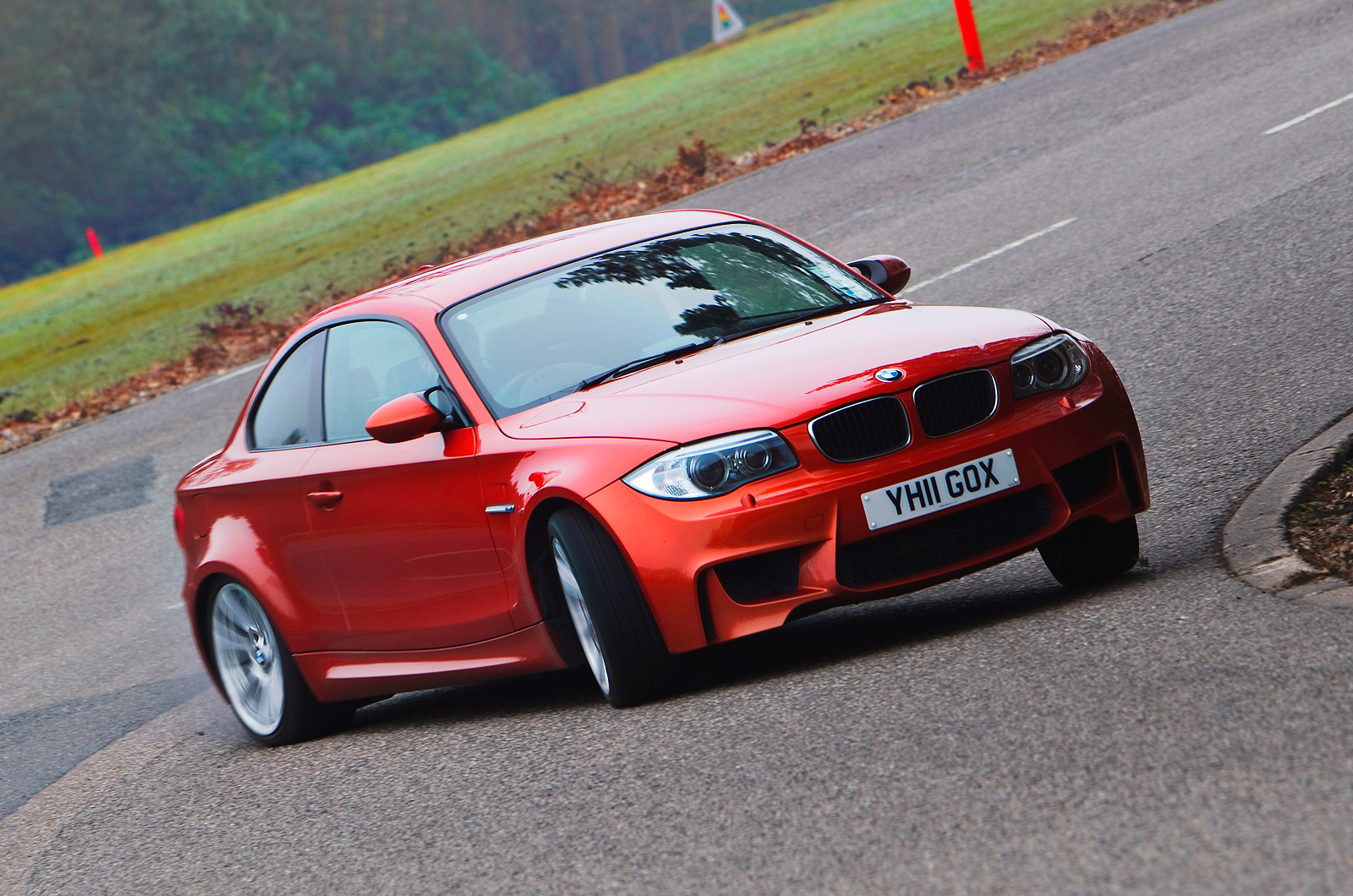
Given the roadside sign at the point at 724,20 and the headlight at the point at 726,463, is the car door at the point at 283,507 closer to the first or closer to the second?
the headlight at the point at 726,463

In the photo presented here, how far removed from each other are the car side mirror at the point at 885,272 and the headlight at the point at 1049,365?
1366 mm

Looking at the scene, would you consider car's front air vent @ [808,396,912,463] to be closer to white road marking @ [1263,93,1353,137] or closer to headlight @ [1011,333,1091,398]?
headlight @ [1011,333,1091,398]

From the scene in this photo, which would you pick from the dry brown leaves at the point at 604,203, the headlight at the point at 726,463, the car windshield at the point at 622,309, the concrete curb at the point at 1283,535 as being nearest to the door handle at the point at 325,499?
the car windshield at the point at 622,309

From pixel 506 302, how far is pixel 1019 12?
84.5 feet

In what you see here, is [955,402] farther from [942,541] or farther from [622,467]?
[622,467]

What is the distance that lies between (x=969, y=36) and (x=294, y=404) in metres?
17.0

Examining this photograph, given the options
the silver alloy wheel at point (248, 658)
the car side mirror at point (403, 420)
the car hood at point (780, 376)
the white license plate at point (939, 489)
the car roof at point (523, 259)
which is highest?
the car roof at point (523, 259)

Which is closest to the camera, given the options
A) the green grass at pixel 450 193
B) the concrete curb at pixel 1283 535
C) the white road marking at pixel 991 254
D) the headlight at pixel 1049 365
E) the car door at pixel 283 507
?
the concrete curb at pixel 1283 535

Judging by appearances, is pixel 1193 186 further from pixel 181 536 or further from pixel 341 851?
pixel 341 851

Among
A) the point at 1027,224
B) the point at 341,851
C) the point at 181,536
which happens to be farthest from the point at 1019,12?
the point at 341,851

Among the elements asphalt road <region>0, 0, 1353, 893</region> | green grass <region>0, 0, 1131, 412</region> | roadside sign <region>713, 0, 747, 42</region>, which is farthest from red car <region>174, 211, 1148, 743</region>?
roadside sign <region>713, 0, 747, 42</region>

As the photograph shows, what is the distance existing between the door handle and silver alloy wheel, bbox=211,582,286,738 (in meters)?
0.68

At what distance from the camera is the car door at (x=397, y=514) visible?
18.5 ft

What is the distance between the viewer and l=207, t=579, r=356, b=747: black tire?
660 centimetres
